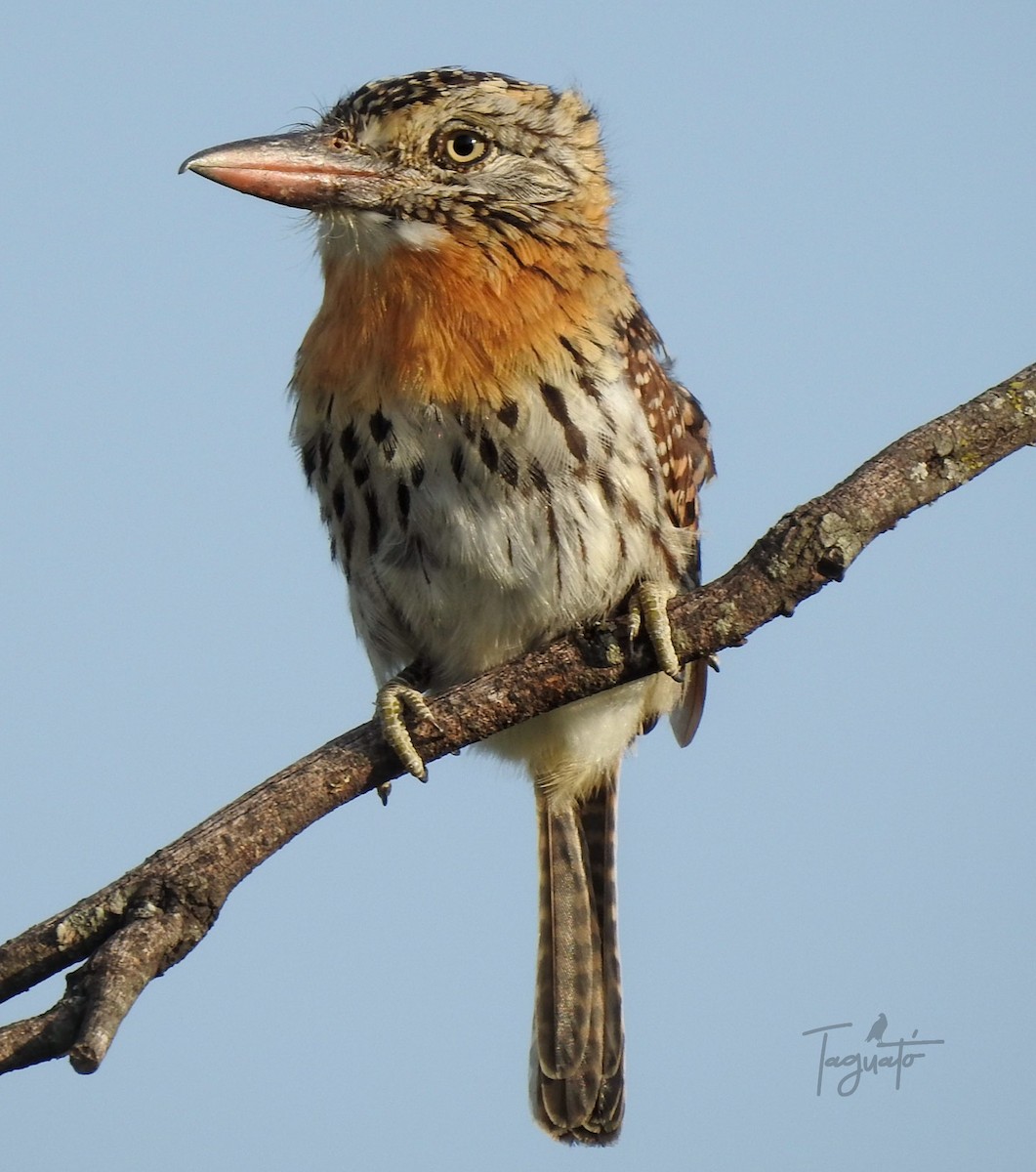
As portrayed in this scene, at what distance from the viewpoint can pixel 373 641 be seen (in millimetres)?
6680

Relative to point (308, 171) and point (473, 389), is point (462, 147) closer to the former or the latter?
point (308, 171)

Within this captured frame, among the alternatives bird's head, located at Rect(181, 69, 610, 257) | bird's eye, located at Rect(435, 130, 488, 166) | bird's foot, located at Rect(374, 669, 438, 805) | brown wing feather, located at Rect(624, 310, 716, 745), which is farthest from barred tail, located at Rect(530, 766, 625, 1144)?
bird's eye, located at Rect(435, 130, 488, 166)

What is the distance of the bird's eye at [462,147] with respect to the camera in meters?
6.11

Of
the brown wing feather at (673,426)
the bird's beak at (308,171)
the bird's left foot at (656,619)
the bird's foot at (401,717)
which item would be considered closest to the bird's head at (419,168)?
the bird's beak at (308,171)

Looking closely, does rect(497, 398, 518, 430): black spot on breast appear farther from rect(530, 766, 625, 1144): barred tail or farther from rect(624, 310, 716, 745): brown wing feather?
rect(530, 766, 625, 1144): barred tail

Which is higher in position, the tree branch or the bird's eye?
the bird's eye

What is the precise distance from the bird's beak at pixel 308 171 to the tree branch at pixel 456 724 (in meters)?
1.78

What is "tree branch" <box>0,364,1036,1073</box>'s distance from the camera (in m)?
4.44

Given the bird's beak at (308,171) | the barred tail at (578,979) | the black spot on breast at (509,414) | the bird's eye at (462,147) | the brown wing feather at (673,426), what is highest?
the bird's eye at (462,147)

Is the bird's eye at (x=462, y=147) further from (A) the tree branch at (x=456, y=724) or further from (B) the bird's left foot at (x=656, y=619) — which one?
(A) the tree branch at (x=456, y=724)

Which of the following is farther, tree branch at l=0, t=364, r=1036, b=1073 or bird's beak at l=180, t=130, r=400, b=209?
bird's beak at l=180, t=130, r=400, b=209

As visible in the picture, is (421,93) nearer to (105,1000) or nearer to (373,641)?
(373,641)

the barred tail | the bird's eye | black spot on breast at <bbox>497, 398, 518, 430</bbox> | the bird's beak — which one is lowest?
the barred tail

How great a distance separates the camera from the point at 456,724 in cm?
547
